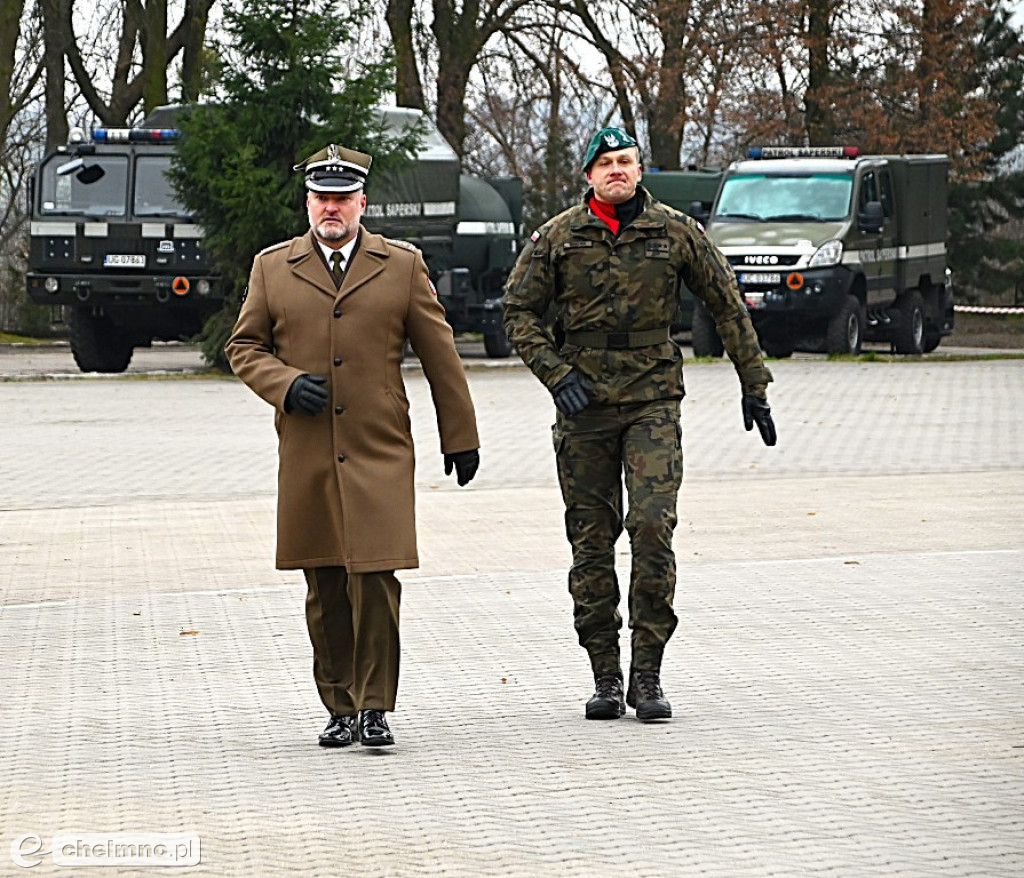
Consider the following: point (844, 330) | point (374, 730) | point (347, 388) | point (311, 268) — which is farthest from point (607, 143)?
point (844, 330)

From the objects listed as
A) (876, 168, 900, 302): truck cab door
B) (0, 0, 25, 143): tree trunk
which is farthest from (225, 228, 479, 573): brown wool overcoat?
(0, 0, 25, 143): tree trunk

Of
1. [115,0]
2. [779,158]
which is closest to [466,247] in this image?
[779,158]

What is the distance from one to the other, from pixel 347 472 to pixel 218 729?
919mm

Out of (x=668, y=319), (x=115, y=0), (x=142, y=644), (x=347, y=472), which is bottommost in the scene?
(x=142, y=644)

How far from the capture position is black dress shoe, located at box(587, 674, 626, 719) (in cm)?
662

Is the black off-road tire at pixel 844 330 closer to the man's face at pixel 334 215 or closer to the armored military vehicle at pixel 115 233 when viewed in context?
the armored military vehicle at pixel 115 233

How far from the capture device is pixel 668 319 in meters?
6.73

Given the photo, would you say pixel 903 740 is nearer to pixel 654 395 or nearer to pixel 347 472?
pixel 654 395

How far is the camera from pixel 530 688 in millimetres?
7121

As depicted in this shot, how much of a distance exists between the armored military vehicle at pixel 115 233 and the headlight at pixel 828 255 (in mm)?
7145

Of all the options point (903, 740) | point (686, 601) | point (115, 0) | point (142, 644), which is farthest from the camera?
point (115, 0)

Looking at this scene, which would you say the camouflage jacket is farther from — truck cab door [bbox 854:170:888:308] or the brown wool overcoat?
truck cab door [bbox 854:170:888:308]

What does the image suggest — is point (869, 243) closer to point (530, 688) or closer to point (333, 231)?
point (530, 688)

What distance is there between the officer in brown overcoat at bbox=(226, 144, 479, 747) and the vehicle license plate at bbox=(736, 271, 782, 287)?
19934mm
